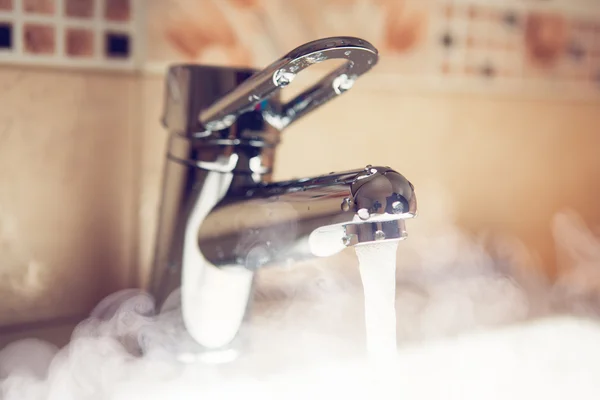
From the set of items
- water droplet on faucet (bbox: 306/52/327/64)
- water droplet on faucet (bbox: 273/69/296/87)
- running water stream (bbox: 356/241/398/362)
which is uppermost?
water droplet on faucet (bbox: 306/52/327/64)

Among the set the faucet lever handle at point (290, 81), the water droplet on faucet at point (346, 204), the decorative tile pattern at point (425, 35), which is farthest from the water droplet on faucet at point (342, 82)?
the decorative tile pattern at point (425, 35)

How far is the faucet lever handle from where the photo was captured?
0.38m

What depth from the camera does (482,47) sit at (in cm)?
82

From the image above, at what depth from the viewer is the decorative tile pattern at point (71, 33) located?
560 millimetres

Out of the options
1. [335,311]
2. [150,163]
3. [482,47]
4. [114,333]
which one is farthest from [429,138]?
[114,333]

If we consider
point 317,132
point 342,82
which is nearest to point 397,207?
point 342,82

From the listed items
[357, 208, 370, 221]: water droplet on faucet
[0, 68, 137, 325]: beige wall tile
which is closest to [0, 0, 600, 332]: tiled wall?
[0, 68, 137, 325]: beige wall tile

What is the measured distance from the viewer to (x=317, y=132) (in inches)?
28.9

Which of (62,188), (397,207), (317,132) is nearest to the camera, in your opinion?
(397,207)

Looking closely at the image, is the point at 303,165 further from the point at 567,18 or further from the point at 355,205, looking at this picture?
the point at 567,18

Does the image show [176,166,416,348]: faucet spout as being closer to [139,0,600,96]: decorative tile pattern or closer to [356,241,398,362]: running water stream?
[356,241,398,362]: running water stream

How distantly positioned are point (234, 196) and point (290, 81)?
0.42 feet

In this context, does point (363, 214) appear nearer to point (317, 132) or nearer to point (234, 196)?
point (234, 196)

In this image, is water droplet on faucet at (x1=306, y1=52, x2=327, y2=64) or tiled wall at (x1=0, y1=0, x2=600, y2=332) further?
tiled wall at (x1=0, y1=0, x2=600, y2=332)
